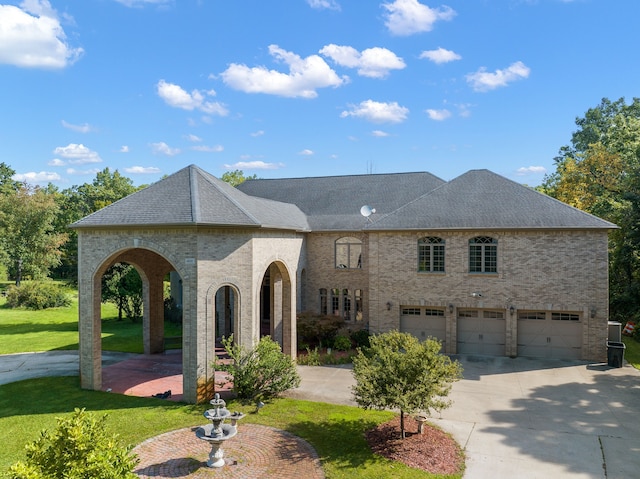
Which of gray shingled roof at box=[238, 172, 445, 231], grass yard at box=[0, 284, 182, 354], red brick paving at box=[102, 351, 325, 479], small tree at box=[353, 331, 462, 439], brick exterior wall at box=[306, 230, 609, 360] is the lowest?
grass yard at box=[0, 284, 182, 354]

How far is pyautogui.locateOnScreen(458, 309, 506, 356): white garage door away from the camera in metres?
21.9

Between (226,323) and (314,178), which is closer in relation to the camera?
(226,323)

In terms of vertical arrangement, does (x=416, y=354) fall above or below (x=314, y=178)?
below

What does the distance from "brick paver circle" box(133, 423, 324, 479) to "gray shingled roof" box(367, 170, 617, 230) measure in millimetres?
13298

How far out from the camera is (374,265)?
23.5 metres

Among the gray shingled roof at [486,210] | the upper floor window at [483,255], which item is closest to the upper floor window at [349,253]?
the gray shingled roof at [486,210]

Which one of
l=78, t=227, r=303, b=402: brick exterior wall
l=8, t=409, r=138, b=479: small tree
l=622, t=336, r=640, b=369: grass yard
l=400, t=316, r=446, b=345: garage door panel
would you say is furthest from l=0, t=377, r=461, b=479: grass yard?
l=622, t=336, r=640, b=369: grass yard

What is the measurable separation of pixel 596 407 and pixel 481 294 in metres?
7.65

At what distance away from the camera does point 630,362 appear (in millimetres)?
20547

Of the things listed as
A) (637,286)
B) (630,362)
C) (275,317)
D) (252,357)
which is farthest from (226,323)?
(637,286)

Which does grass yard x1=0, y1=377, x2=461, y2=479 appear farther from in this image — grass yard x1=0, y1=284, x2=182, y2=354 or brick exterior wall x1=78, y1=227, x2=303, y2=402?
grass yard x1=0, y1=284, x2=182, y2=354

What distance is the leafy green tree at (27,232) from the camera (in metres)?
45.9

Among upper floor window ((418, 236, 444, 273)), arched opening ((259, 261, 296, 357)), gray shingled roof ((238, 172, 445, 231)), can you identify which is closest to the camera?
arched opening ((259, 261, 296, 357))

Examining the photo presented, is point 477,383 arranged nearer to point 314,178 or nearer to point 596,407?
point 596,407
